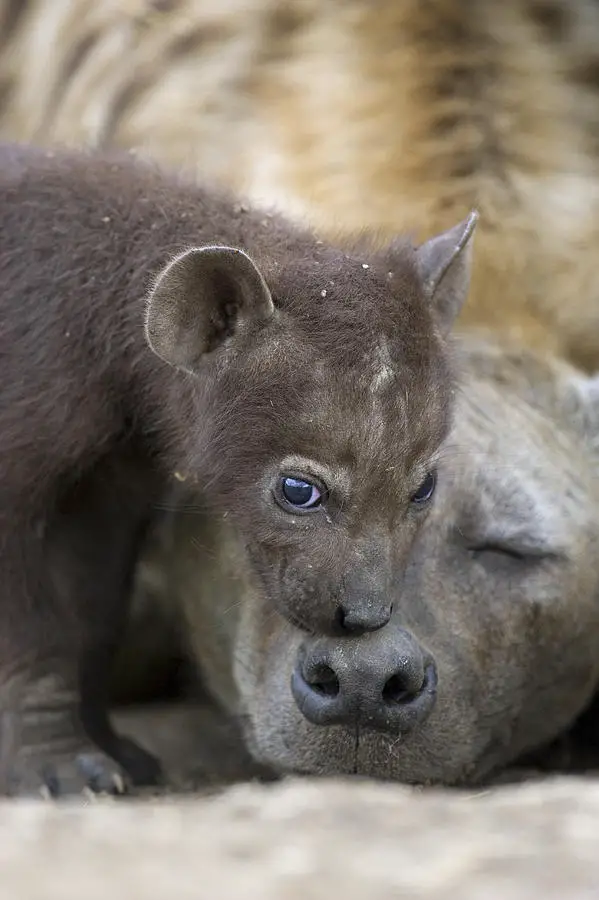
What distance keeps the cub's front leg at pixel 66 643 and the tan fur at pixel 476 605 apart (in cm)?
19

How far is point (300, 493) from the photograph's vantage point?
5.73 ft

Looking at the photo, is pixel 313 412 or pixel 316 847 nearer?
pixel 316 847

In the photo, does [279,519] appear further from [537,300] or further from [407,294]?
[537,300]

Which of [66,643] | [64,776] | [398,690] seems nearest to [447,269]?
[398,690]

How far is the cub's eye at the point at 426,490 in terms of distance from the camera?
181 centimetres

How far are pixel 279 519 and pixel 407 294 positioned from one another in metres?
0.37

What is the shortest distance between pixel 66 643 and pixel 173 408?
1.61 ft

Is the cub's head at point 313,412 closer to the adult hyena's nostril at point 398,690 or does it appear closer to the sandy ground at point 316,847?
the adult hyena's nostril at point 398,690

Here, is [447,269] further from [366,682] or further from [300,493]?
[366,682]

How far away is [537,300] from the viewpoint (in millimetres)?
2918

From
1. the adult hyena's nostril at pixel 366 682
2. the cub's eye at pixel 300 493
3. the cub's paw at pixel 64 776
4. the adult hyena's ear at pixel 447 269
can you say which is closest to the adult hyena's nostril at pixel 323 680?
the adult hyena's nostril at pixel 366 682

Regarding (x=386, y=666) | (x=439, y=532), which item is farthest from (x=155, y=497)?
(x=386, y=666)

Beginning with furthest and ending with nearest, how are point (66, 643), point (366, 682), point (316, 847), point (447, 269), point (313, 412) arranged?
point (66, 643) → point (447, 269) → point (366, 682) → point (313, 412) → point (316, 847)

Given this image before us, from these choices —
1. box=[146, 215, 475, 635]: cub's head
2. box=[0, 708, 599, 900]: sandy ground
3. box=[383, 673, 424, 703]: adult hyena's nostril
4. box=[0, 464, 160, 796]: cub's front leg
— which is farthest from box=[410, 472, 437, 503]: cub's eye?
box=[0, 464, 160, 796]: cub's front leg
